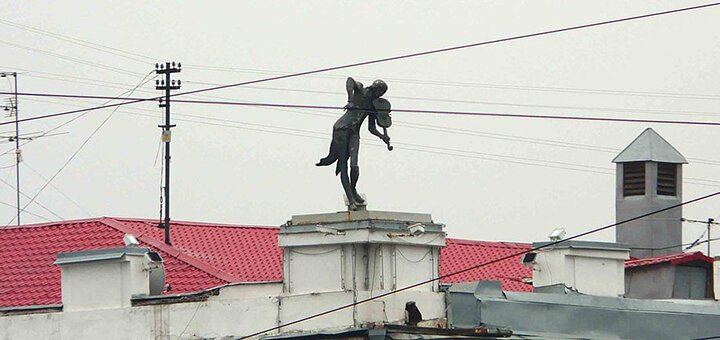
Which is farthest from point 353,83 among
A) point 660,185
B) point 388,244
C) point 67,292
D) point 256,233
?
point 660,185

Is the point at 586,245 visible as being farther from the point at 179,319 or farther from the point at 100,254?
the point at 100,254

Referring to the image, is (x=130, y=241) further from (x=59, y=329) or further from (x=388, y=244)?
(x=388, y=244)

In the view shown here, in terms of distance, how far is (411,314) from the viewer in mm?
45594

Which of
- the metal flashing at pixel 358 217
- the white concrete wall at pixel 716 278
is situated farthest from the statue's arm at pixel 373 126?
the white concrete wall at pixel 716 278

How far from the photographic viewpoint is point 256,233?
188 feet

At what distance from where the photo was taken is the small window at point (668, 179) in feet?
201

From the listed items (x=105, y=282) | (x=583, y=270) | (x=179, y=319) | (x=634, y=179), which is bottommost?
(x=179, y=319)

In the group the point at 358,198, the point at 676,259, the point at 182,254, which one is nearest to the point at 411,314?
the point at 358,198

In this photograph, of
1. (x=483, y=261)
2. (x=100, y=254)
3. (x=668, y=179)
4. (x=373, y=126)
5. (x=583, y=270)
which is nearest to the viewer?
(x=373, y=126)

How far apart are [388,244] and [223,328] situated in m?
3.73

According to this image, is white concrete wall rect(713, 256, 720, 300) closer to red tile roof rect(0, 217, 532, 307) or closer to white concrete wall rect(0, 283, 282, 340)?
red tile roof rect(0, 217, 532, 307)

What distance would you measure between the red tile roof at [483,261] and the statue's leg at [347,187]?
743 cm

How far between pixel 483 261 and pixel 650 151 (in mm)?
6340

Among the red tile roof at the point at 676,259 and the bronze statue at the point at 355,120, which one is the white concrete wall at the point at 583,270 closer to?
the bronze statue at the point at 355,120
